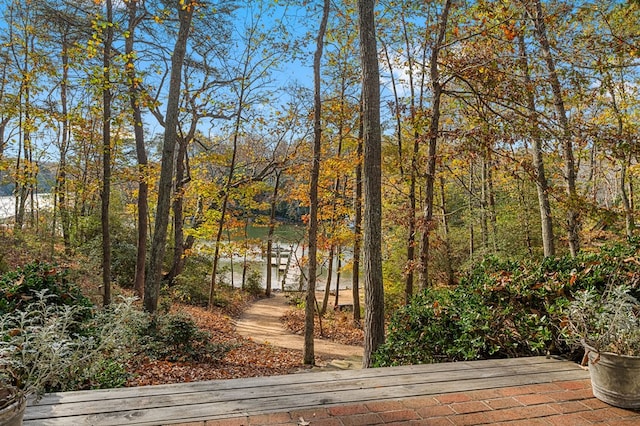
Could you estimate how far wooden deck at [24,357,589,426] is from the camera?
197 centimetres

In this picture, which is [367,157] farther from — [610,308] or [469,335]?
[610,308]

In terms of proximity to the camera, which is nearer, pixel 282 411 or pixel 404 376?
pixel 282 411

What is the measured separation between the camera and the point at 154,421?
192 cm

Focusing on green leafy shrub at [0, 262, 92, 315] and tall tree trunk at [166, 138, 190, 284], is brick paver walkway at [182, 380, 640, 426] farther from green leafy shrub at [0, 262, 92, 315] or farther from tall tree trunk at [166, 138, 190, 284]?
tall tree trunk at [166, 138, 190, 284]

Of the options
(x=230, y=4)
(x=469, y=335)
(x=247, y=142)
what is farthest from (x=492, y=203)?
(x=469, y=335)

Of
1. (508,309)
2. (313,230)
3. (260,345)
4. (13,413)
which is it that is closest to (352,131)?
(313,230)

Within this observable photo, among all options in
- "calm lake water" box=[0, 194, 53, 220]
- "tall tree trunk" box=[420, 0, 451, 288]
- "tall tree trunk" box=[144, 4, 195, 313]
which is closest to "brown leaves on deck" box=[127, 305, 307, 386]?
"tall tree trunk" box=[144, 4, 195, 313]

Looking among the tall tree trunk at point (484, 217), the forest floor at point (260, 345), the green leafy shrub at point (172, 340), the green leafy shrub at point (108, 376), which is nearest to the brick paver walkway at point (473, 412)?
the green leafy shrub at point (108, 376)

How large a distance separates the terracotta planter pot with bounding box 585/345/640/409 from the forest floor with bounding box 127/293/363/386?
153 inches

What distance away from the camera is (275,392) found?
2.28 m

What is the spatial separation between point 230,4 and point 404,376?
28.0 ft

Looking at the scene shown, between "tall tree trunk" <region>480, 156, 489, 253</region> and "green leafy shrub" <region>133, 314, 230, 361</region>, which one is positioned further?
"tall tree trunk" <region>480, 156, 489, 253</region>

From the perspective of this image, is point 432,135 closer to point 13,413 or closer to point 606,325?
point 606,325

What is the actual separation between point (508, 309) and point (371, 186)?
2039 mm
